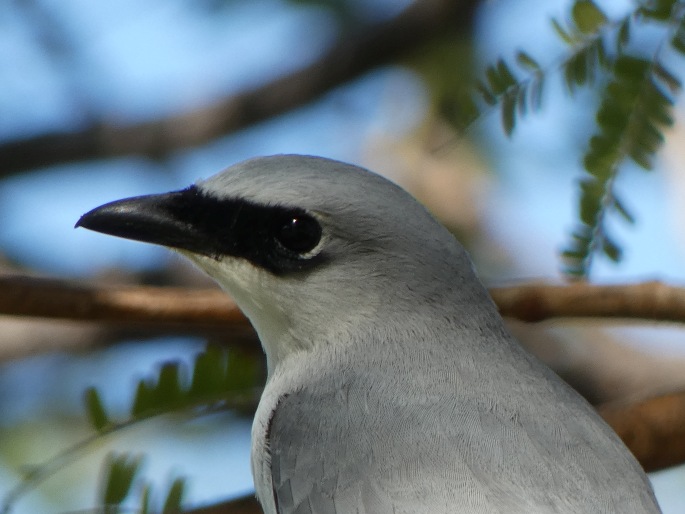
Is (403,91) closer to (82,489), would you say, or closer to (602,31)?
(82,489)

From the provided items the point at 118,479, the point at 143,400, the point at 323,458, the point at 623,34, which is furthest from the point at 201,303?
the point at 623,34

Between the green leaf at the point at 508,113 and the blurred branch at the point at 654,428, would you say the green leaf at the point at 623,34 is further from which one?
the blurred branch at the point at 654,428

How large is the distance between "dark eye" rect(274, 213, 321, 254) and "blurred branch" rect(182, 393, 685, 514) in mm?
1218

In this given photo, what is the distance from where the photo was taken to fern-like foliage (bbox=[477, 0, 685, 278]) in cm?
344

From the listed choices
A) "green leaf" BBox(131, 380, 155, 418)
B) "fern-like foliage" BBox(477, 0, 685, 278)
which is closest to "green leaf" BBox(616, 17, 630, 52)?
"fern-like foliage" BBox(477, 0, 685, 278)

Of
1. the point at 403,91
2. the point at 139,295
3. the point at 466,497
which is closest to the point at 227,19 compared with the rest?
the point at 403,91

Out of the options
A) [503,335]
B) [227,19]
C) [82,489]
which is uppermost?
[227,19]

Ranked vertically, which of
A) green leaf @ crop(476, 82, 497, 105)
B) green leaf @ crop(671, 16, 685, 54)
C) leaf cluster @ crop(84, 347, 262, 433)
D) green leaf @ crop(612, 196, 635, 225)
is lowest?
leaf cluster @ crop(84, 347, 262, 433)

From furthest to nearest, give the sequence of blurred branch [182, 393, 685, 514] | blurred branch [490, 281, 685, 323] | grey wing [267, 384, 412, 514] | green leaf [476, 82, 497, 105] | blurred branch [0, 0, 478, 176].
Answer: blurred branch [0, 0, 478, 176]
blurred branch [490, 281, 685, 323]
blurred branch [182, 393, 685, 514]
green leaf [476, 82, 497, 105]
grey wing [267, 384, 412, 514]

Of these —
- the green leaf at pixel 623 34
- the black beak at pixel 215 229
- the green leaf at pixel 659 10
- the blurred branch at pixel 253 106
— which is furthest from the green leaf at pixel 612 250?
the blurred branch at pixel 253 106

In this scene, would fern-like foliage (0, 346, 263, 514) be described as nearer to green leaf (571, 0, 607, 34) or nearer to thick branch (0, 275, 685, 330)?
thick branch (0, 275, 685, 330)

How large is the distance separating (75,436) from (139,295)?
10.1ft

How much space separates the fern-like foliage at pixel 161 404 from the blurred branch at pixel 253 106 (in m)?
3.11

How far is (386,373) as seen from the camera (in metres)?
3.51
